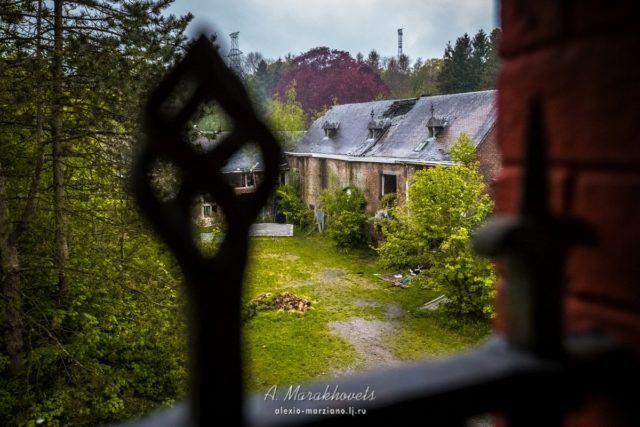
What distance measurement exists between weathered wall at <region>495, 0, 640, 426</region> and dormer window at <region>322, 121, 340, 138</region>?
2433 cm

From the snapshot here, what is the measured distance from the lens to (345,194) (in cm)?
2228

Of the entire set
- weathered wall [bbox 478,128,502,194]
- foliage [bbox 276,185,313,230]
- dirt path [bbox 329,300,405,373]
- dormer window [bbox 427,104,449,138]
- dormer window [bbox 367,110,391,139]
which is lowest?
dirt path [bbox 329,300,405,373]

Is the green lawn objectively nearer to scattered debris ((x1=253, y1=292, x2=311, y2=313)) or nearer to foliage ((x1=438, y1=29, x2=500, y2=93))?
scattered debris ((x1=253, y1=292, x2=311, y2=313))

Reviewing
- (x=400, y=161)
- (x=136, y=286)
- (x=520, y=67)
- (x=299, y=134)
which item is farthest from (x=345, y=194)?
(x=520, y=67)

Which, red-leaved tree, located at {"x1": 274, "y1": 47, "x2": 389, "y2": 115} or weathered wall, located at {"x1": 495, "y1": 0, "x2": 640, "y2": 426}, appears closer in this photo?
weathered wall, located at {"x1": 495, "y1": 0, "x2": 640, "y2": 426}

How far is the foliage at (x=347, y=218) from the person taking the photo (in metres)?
21.2

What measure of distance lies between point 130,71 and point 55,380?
4.53 m

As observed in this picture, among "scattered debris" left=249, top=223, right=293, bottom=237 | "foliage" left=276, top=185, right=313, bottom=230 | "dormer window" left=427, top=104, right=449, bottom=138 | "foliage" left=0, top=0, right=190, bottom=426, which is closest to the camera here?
"foliage" left=0, top=0, right=190, bottom=426

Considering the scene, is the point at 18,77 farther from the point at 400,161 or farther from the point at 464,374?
the point at 400,161

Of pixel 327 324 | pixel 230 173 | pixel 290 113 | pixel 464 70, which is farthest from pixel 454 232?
pixel 464 70

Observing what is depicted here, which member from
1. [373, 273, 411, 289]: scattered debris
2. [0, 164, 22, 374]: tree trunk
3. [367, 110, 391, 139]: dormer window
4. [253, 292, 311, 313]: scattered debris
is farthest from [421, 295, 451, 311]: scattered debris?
[0, 164, 22, 374]: tree trunk

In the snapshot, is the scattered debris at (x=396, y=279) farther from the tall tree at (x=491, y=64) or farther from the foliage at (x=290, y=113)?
the tall tree at (x=491, y=64)

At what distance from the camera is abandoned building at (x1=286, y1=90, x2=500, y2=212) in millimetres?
18156

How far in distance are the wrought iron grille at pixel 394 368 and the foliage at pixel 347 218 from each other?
20.2 metres
